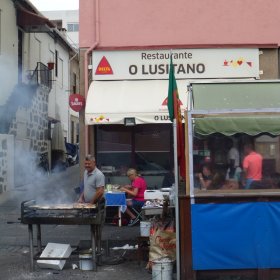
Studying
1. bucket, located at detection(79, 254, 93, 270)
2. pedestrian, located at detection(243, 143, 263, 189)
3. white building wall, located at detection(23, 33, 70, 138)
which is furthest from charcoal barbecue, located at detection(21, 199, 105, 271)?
white building wall, located at detection(23, 33, 70, 138)

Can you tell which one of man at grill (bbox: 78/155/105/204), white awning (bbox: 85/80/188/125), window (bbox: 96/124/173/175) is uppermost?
white awning (bbox: 85/80/188/125)

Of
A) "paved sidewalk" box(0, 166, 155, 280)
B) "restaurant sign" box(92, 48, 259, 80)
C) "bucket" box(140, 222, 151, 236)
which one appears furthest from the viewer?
"restaurant sign" box(92, 48, 259, 80)

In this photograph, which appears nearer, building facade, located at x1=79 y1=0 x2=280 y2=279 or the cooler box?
the cooler box

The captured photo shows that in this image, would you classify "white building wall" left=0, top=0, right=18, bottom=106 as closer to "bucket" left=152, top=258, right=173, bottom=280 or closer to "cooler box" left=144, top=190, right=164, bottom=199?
"cooler box" left=144, top=190, right=164, bottom=199

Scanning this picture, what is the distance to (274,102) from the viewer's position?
19.8 feet

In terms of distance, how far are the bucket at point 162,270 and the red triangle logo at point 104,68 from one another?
5.89 m

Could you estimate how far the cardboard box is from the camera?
257 inches

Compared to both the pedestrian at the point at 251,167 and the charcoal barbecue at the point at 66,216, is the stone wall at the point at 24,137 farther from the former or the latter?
the pedestrian at the point at 251,167

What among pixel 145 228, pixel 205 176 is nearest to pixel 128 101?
pixel 145 228

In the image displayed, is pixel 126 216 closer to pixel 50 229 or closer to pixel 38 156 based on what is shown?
pixel 50 229

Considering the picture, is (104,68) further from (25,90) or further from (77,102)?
(25,90)

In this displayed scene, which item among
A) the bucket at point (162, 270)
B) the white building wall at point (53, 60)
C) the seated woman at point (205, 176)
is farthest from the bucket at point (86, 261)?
the white building wall at point (53, 60)

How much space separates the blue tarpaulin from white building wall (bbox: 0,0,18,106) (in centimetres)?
962

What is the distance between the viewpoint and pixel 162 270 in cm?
583
